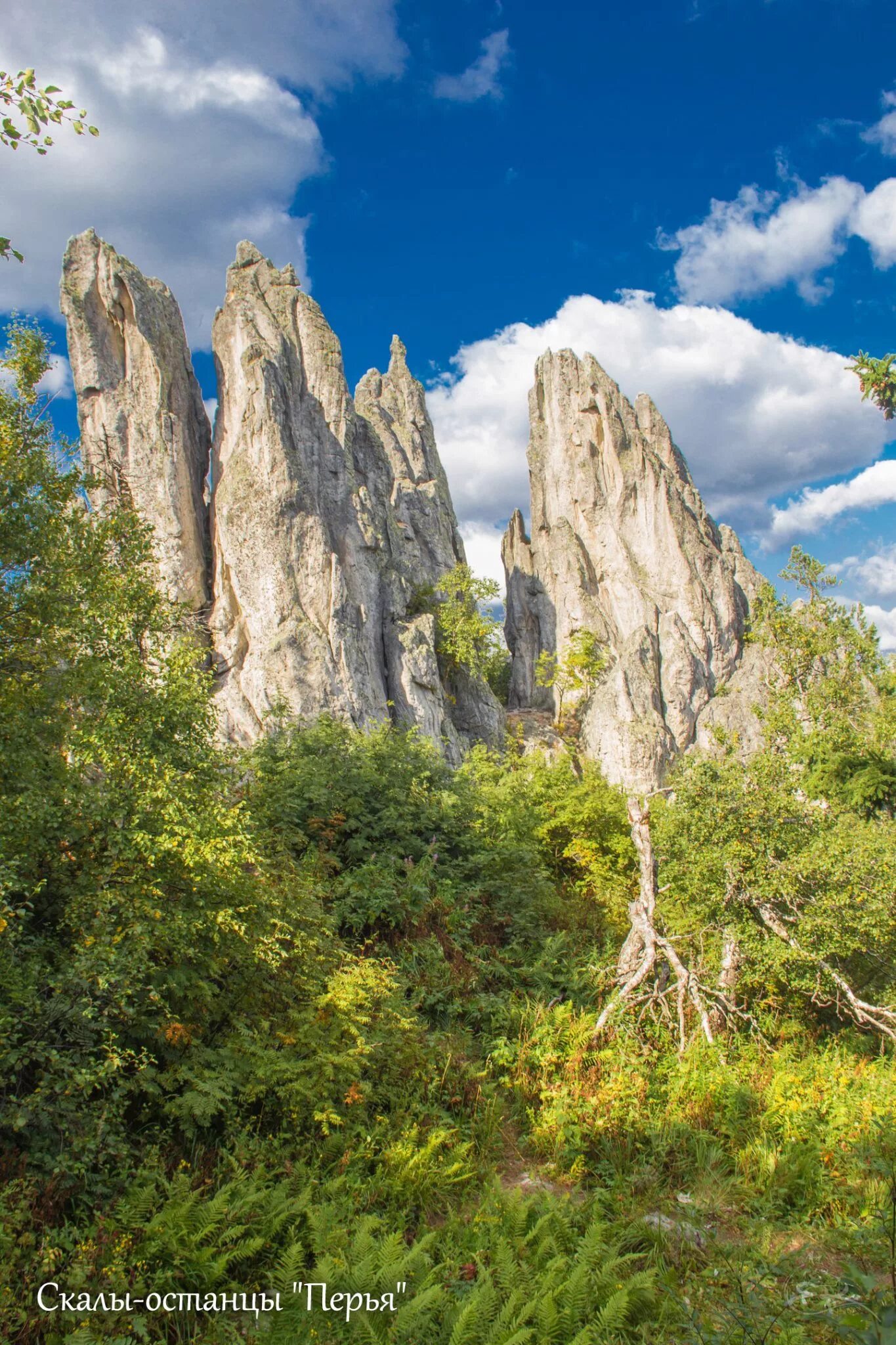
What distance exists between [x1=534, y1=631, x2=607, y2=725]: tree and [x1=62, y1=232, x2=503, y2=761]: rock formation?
942 cm

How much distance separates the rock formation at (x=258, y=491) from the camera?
98.8 ft

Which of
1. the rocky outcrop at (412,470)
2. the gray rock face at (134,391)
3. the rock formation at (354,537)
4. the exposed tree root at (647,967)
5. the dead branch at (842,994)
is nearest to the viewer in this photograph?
the exposed tree root at (647,967)

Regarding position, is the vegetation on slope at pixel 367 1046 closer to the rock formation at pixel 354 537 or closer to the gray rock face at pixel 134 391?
the rock formation at pixel 354 537

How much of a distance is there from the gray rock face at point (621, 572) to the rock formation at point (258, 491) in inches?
447

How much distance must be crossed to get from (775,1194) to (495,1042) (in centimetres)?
313

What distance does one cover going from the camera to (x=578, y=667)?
42312 mm

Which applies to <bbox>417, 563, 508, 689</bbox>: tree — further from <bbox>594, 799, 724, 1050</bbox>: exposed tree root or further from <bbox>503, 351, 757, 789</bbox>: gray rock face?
<bbox>594, 799, 724, 1050</bbox>: exposed tree root

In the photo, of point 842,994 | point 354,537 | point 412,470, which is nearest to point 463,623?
point 354,537

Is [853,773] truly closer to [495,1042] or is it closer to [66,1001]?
[495,1042]

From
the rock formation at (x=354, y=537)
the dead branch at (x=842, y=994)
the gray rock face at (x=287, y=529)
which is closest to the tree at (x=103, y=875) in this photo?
the dead branch at (x=842, y=994)

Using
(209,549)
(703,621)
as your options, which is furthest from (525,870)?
(703,621)

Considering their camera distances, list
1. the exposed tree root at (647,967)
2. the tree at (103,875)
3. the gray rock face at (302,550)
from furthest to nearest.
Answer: the gray rock face at (302,550) → the exposed tree root at (647,967) → the tree at (103,875)

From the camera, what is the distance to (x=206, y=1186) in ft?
17.2

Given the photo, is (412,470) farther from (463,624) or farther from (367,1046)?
(367,1046)
